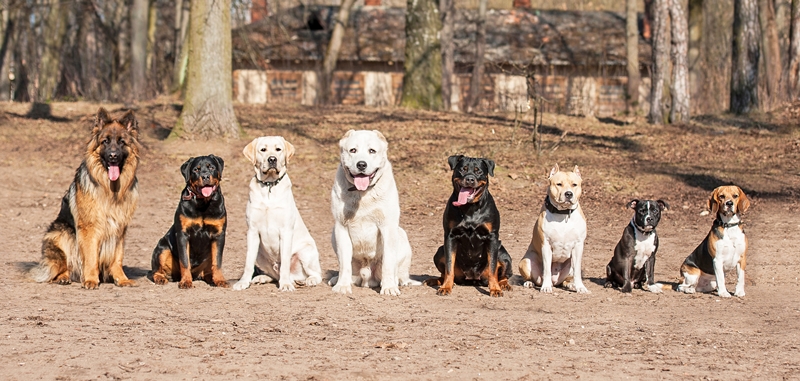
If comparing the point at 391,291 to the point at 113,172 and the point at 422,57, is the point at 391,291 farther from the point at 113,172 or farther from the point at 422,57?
the point at 422,57

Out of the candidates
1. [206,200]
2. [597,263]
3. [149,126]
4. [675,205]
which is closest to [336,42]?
[149,126]

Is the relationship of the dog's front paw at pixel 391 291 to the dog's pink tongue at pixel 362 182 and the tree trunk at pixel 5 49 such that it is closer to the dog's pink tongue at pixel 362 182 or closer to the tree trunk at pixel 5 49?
the dog's pink tongue at pixel 362 182

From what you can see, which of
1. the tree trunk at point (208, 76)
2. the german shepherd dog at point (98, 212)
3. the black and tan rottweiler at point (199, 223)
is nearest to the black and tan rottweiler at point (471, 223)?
the black and tan rottweiler at point (199, 223)

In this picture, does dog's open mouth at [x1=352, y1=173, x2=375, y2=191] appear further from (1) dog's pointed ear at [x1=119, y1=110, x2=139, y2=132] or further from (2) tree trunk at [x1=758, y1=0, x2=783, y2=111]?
(2) tree trunk at [x1=758, y1=0, x2=783, y2=111]

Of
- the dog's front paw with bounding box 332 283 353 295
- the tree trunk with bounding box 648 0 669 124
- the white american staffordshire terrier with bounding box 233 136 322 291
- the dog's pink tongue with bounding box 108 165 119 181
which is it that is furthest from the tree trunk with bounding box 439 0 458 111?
the dog's pink tongue with bounding box 108 165 119 181

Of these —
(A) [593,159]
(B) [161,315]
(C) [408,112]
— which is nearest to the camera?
(B) [161,315]

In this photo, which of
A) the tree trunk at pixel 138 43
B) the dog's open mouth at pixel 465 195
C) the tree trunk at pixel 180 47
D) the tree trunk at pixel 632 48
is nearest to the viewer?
the dog's open mouth at pixel 465 195

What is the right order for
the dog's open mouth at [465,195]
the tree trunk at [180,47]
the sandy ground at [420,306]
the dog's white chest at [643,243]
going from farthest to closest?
the tree trunk at [180,47], the dog's white chest at [643,243], the dog's open mouth at [465,195], the sandy ground at [420,306]

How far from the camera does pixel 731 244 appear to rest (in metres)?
8.80

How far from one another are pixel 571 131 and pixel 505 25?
813 inches

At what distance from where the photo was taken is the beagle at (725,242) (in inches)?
343

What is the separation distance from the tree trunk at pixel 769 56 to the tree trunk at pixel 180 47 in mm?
14393

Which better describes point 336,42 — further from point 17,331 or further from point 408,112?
point 17,331

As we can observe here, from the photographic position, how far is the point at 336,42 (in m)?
31.2
